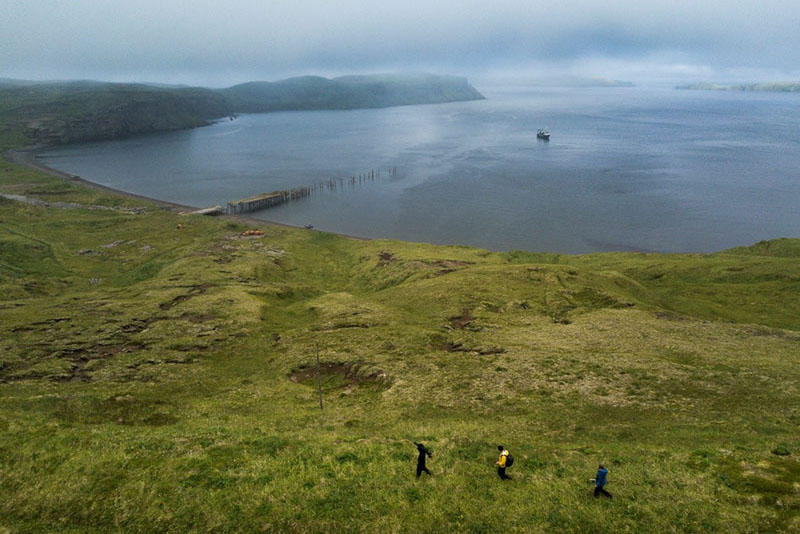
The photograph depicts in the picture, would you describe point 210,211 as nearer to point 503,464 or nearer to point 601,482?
point 503,464

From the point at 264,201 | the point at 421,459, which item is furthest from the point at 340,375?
the point at 264,201

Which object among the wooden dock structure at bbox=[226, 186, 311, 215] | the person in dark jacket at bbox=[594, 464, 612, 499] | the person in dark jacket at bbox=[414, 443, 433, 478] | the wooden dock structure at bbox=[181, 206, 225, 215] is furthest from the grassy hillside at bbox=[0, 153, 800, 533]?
the wooden dock structure at bbox=[226, 186, 311, 215]

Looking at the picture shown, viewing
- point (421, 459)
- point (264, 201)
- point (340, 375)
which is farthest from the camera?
point (264, 201)

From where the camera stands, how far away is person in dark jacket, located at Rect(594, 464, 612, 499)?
72.6 ft

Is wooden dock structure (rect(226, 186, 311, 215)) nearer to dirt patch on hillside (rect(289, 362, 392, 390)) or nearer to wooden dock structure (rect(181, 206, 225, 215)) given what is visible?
wooden dock structure (rect(181, 206, 225, 215))

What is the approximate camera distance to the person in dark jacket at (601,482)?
72.6 feet

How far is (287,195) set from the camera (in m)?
168

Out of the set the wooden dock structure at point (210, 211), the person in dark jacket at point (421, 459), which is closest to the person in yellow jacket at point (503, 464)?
the person in dark jacket at point (421, 459)

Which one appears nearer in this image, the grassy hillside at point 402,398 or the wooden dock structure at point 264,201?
the grassy hillside at point 402,398

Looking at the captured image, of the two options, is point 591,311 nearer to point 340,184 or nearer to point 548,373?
point 548,373

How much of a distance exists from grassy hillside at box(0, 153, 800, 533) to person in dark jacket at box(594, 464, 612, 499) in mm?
495

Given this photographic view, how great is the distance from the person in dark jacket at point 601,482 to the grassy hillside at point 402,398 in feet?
1.62

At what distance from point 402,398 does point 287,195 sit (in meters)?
142

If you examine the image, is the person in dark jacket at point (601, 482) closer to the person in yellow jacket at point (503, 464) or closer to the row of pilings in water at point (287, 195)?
the person in yellow jacket at point (503, 464)
